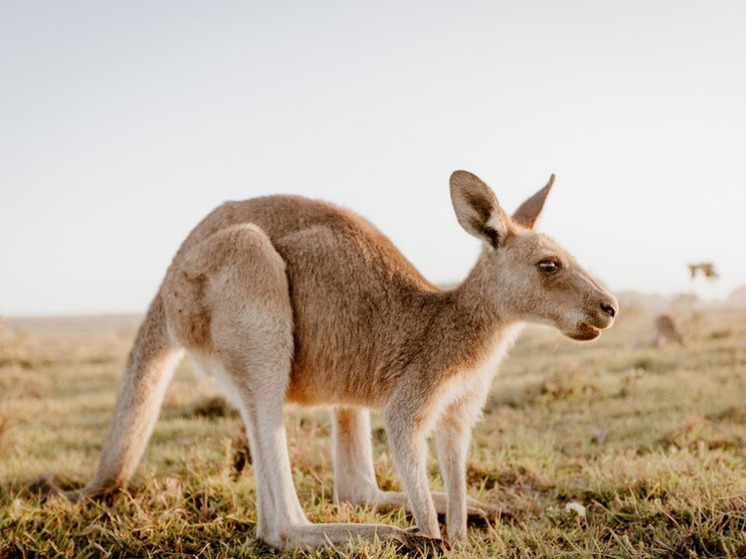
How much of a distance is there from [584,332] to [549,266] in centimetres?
41

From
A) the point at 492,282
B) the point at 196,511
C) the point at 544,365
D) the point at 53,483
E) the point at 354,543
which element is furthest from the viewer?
the point at 544,365

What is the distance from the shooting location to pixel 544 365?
37.3 ft

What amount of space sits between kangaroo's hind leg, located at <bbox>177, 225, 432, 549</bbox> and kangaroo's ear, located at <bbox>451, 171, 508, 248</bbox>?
1.12m

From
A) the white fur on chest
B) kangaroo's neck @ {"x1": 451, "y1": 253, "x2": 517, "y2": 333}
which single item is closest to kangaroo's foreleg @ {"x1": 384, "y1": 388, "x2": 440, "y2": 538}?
the white fur on chest

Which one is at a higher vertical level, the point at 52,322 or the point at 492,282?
the point at 492,282

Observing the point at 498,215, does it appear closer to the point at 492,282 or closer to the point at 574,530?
the point at 492,282

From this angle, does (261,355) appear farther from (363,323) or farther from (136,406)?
(136,406)

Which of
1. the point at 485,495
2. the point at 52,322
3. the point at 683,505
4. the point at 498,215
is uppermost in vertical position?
the point at 498,215

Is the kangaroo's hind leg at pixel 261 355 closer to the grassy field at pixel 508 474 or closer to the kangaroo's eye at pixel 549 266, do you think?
the grassy field at pixel 508 474

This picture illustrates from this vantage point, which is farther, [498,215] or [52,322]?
[52,322]

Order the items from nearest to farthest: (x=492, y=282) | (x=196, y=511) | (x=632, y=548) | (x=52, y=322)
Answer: (x=632, y=548)
(x=492, y=282)
(x=196, y=511)
(x=52, y=322)

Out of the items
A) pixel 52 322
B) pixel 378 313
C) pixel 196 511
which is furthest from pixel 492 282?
pixel 52 322

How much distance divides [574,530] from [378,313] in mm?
1651

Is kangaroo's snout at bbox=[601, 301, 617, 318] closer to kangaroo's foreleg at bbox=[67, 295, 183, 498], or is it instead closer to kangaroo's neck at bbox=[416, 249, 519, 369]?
kangaroo's neck at bbox=[416, 249, 519, 369]
